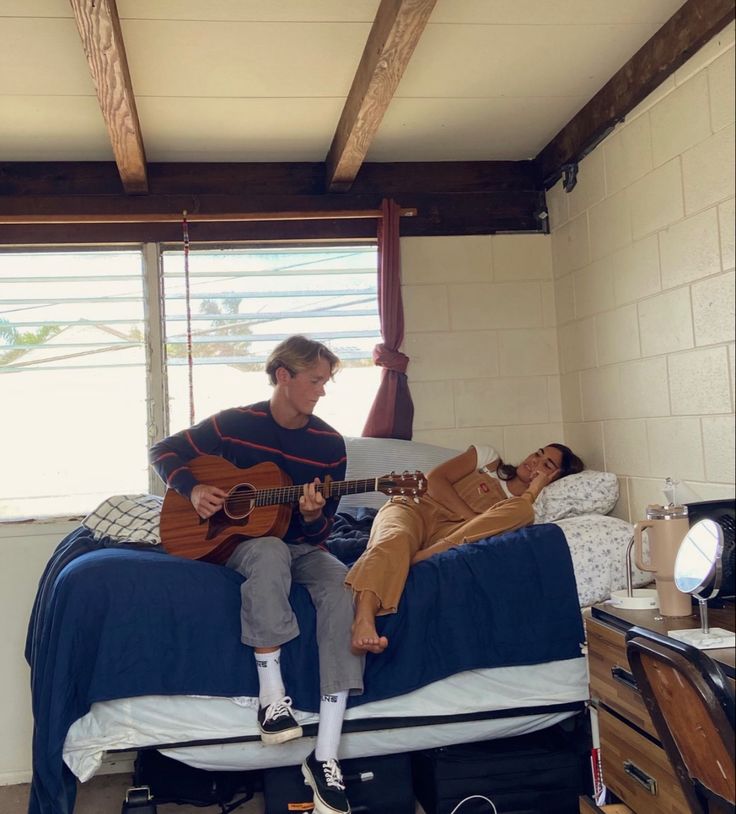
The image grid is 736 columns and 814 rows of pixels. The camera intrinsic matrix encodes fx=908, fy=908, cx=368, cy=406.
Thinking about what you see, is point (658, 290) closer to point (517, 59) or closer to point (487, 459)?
point (517, 59)

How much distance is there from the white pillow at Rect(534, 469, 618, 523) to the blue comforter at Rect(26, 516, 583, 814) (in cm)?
50

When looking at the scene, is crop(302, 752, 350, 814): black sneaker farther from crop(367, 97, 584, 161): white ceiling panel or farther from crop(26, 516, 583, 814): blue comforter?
crop(367, 97, 584, 161): white ceiling panel

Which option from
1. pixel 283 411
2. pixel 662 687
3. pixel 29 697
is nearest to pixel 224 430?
pixel 283 411

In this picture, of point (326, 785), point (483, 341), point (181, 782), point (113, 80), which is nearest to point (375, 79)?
point (113, 80)

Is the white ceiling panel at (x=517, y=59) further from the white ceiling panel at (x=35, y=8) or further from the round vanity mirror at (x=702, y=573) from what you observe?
the round vanity mirror at (x=702, y=573)

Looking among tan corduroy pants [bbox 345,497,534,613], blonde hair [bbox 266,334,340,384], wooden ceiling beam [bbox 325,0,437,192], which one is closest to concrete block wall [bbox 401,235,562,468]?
wooden ceiling beam [bbox 325,0,437,192]

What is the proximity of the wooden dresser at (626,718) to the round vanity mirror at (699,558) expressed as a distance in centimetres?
14

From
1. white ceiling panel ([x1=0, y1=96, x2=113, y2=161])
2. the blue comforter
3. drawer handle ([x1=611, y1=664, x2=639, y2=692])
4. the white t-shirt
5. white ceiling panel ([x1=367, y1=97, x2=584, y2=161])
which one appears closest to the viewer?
drawer handle ([x1=611, y1=664, x2=639, y2=692])

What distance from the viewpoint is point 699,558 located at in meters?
2.04

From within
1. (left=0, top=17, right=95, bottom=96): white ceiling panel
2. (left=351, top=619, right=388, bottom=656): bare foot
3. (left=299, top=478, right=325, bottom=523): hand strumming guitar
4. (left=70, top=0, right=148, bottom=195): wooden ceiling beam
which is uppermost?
(left=0, top=17, right=95, bottom=96): white ceiling panel

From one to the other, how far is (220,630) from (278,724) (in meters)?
0.30

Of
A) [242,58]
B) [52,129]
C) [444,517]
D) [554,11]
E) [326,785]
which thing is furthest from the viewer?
[52,129]

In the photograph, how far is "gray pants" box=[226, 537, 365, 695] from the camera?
248cm

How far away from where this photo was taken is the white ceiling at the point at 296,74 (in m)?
2.61
